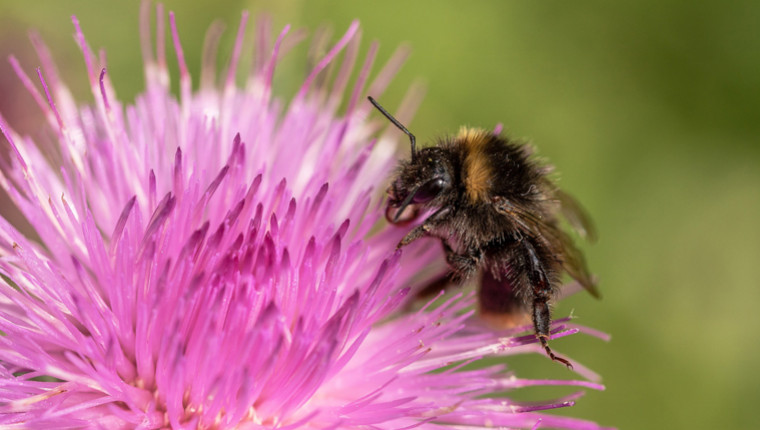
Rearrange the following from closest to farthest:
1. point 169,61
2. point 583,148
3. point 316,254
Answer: point 316,254
point 169,61
point 583,148

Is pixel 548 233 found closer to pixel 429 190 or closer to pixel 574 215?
pixel 429 190

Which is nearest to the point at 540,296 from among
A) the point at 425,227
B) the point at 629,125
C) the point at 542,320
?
the point at 542,320

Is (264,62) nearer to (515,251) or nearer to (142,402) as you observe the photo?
(515,251)

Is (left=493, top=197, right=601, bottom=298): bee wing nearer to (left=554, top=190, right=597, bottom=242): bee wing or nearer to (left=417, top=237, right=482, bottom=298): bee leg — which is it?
(left=417, top=237, right=482, bottom=298): bee leg

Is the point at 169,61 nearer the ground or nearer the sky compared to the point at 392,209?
nearer the sky

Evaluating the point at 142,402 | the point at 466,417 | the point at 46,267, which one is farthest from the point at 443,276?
the point at 46,267
